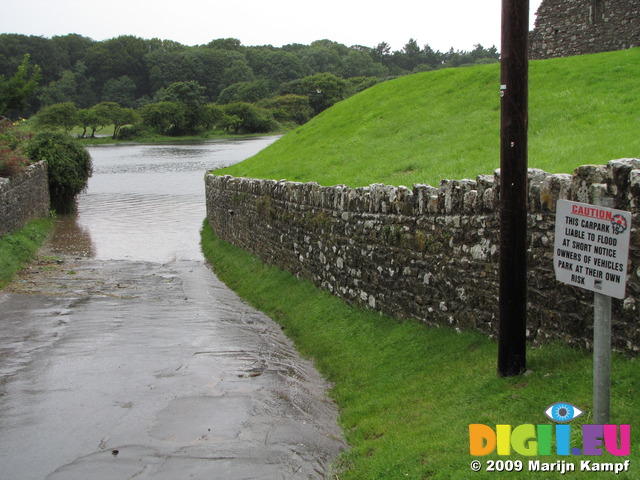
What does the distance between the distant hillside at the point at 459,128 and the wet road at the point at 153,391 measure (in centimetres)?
461

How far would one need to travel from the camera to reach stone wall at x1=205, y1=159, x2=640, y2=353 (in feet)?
21.0

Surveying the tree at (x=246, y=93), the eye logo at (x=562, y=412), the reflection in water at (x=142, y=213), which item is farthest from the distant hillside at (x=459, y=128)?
the tree at (x=246, y=93)

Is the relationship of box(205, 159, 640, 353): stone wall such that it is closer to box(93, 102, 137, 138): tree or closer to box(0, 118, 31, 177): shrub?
box(0, 118, 31, 177): shrub

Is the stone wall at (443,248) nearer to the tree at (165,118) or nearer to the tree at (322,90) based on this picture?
the tree at (165,118)

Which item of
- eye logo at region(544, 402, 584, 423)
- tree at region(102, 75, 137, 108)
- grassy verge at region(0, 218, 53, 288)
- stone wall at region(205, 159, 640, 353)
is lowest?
grassy verge at region(0, 218, 53, 288)

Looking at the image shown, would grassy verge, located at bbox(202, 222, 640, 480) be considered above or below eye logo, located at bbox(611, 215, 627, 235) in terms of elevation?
below

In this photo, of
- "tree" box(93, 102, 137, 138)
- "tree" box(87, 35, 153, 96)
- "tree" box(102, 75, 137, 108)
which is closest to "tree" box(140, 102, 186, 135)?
"tree" box(93, 102, 137, 138)

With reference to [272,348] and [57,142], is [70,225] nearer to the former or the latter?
[57,142]

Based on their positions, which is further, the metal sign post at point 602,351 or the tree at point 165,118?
the tree at point 165,118

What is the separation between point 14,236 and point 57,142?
1310cm

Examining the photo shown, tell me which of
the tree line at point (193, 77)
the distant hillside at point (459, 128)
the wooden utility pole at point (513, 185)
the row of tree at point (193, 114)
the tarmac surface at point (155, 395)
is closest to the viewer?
the tarmac surface at point (155, 395)

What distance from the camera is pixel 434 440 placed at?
19.1ft

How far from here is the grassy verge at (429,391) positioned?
538 cm

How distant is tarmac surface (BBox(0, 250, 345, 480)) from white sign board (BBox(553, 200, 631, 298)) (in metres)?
2.88
